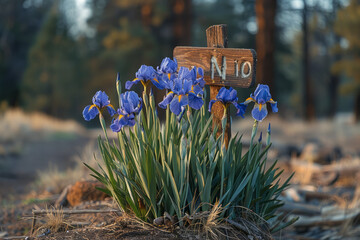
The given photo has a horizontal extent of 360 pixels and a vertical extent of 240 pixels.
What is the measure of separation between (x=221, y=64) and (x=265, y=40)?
10162 mm

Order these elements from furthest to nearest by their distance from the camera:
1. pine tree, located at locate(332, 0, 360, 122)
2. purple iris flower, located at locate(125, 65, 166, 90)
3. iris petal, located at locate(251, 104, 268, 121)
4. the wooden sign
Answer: pine tree, located at locate(332, 0, 360, 122) → the wooden sign → purple iris flower, located at locate(125, 65, 166, 90) → iris petal, located at locate(251, 104, 268, 121)

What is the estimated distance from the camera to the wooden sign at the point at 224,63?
3275 mm

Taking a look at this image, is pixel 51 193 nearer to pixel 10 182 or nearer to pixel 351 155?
pixel 10 182

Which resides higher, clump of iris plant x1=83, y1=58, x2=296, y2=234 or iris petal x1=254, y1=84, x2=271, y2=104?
iris petal x1=254, y1=84, x2=271, y2=104

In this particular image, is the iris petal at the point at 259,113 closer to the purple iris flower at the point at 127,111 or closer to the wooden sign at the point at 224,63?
the wooden sign at the point at 224,63

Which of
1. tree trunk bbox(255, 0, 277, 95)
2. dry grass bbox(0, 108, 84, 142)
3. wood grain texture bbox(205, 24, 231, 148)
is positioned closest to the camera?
wood grain texture bbox(205, 24, 231, 148)

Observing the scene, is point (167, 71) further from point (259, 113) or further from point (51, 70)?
point (51, 70)

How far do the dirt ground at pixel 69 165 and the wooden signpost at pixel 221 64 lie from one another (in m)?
1.09

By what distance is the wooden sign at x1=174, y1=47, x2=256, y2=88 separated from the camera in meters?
3.28

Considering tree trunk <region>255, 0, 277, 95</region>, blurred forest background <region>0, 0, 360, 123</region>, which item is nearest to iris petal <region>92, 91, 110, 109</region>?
tree trunk <region>255, 0, 277, 95</region>

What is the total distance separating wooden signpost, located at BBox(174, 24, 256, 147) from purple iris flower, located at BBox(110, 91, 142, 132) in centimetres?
74

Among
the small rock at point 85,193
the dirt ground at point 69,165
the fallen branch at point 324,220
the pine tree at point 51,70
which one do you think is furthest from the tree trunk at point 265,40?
the pine tree at point 51,70

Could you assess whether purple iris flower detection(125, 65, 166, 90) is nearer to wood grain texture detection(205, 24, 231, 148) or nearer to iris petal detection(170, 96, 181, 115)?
iris petal detection(170, 96, 181, 115)

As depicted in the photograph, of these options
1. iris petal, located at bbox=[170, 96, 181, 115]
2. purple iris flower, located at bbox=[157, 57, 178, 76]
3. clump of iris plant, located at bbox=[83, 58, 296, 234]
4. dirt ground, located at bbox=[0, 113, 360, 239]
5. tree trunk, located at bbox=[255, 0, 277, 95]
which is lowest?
dirt ground, located at bbox=[0, 113, 360, 239]
